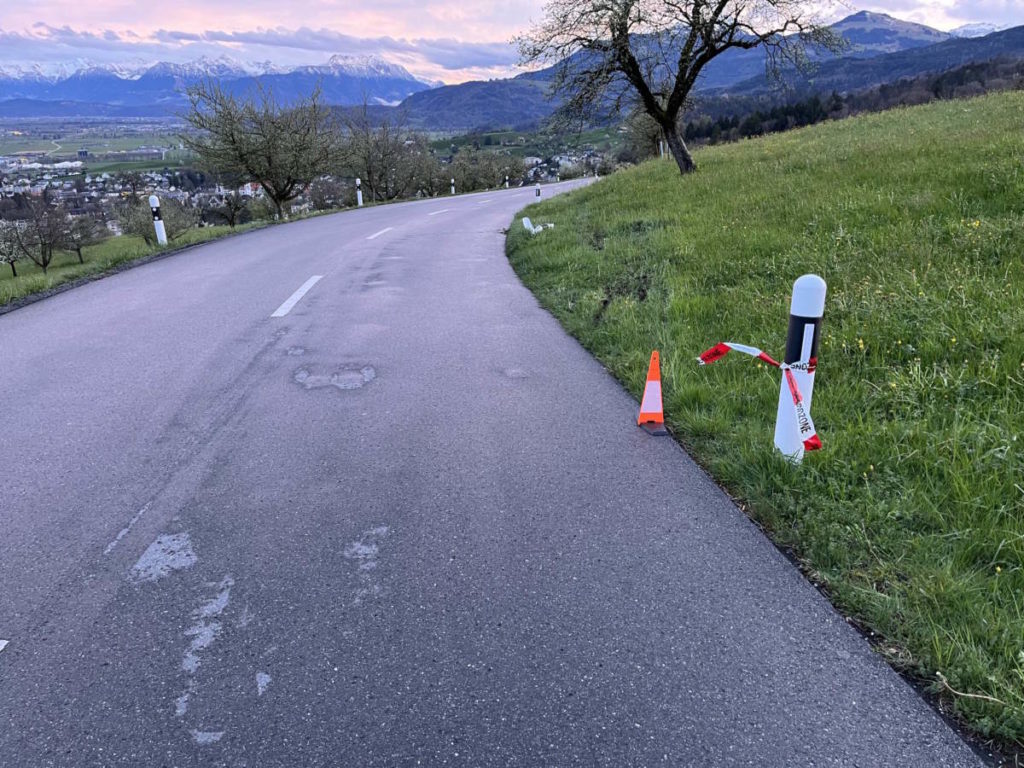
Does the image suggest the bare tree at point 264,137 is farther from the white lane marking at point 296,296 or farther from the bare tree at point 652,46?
the white lane marking at point 296,296

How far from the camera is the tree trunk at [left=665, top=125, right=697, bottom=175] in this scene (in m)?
17.6

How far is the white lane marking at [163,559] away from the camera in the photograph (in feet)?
9.25

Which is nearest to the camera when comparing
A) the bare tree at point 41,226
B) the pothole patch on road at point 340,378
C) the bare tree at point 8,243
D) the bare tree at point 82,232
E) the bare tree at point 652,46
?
the pothole patch on road at point 340,378

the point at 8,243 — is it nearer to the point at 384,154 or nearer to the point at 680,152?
the point at 384,154

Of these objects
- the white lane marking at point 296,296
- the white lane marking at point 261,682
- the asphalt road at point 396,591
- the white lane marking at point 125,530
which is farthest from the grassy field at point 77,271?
the white lane marking at point 261,682

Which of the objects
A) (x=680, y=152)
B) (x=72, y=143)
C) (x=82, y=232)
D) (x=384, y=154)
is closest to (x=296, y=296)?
(x=680, y=152)

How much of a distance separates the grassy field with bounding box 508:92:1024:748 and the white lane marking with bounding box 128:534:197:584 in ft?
9.76

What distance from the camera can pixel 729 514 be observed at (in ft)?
10.8

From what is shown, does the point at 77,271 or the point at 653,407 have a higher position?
the point at 77,271

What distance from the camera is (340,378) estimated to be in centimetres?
536

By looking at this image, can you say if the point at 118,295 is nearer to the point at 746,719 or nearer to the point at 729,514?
the point at 729,514

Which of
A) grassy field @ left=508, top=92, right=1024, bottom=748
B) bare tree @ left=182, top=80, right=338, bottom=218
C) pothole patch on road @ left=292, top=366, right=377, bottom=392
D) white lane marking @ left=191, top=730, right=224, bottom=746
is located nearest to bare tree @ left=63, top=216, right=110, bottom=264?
bare tree @ left=182, top=80, right=338, bottom=218

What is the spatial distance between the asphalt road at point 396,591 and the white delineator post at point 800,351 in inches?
21.5

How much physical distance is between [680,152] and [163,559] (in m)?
18.2
